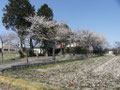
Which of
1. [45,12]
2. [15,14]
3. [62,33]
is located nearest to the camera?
[15,14]

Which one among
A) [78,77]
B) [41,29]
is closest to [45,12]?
[41,29]

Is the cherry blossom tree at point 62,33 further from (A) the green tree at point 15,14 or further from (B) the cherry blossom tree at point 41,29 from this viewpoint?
(A) the green tree at point 15,14

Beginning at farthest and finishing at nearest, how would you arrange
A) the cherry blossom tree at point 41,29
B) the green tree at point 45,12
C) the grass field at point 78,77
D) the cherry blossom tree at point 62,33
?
the green tree at point 45,12
the cherry blossom tree at point 62,33
the cherry blossom tree at point 41,29
the grass field at point 78,77

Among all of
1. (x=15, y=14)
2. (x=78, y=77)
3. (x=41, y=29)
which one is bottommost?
(x=78, y=77)

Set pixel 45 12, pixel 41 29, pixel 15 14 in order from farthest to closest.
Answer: pixel 45 12 < pixel 15 14 < pixel 41 29

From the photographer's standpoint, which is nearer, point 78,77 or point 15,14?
point 78,77

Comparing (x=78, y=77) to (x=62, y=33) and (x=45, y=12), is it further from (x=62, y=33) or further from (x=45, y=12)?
(x=45, y=12)

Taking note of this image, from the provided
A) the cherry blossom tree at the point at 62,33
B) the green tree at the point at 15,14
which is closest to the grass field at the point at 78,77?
the cherry blossom tree at the point at 62,33

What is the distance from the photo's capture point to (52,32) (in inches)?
670

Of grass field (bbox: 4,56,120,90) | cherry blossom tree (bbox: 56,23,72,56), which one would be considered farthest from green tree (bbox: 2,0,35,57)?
grass field (bbox: 4,56,120,90)

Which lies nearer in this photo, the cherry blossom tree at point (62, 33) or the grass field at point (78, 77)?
the grass field at point (78, 77)

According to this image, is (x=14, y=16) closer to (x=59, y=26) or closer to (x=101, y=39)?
(x=59, y=26)

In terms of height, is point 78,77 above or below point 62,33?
below

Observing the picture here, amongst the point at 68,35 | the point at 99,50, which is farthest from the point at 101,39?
the point at 68,35
